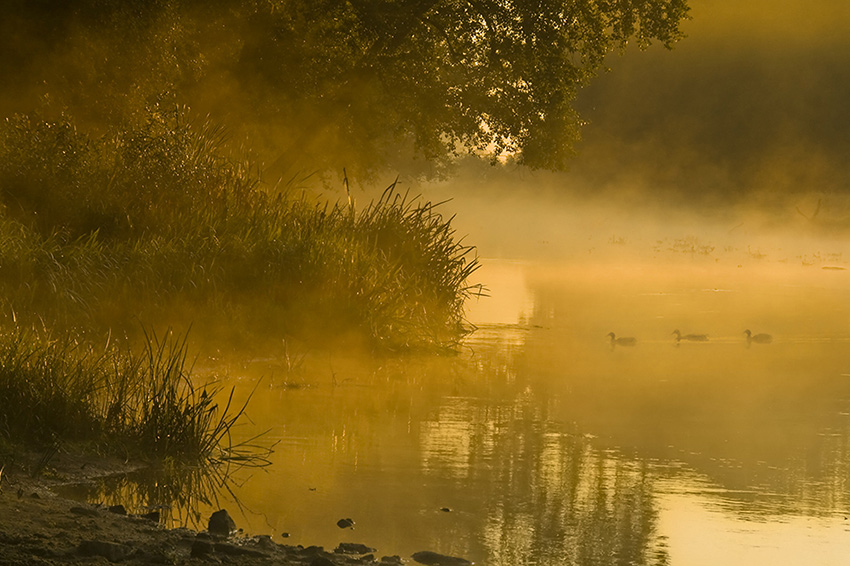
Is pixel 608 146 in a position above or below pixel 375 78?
above

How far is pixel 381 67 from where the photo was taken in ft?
76.8

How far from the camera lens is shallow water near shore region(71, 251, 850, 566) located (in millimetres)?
7395

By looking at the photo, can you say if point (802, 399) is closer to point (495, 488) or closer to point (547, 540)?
point (495, 488)

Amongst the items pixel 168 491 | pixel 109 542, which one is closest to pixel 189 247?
pixel 168 491

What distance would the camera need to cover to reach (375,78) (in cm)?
2411

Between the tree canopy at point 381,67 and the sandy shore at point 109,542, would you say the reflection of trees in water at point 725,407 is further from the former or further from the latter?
the tree canopy at point 381,67

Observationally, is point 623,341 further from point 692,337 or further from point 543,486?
point 543,486

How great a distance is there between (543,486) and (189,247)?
6.87 m

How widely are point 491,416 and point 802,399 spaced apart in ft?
12.8

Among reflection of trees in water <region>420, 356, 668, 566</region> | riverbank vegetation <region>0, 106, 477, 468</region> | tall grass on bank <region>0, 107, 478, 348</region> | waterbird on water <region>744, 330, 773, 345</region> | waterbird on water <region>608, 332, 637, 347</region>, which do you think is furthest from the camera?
waterbird on water <region>744, 330, 773, 345</region>

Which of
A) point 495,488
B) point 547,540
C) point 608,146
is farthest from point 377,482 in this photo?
point 608,146

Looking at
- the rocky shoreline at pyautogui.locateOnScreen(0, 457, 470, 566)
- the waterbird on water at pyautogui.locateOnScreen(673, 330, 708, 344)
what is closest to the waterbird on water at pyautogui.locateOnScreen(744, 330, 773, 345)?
the waterbird on water at pyautogui.locateOnScreen(673, 330, 708, 344)

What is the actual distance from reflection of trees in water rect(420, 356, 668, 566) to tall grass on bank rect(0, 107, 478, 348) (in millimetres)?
3178

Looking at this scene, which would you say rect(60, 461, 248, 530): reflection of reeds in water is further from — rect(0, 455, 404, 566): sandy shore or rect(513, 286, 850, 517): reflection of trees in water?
rect(513, 286, 850, 517): reflection of trees in water
